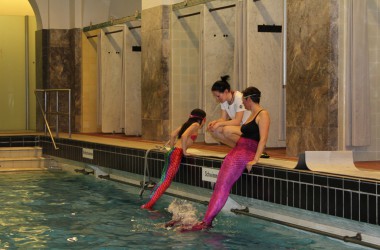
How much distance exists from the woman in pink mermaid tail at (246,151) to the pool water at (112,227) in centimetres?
26

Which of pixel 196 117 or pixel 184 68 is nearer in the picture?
pixel 196 117

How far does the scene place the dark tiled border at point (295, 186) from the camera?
569cm

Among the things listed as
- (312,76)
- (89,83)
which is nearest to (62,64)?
(89,83)

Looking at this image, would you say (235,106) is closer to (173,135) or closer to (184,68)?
(173,135)

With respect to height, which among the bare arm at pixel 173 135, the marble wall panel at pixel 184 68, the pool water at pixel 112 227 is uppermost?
the marble wall panel at pixel 184 68

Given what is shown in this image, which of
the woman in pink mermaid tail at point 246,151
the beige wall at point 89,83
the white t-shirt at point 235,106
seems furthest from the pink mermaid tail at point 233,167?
the beige wall at point 89,83

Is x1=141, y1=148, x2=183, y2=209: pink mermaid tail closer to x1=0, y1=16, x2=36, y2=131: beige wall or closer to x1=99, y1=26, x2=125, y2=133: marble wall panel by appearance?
x1=99, y1=26, x2=125, y2=133: marble wall panel

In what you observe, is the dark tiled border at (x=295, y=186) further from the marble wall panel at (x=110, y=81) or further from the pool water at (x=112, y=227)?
the marble wall panel at (x=110, y=81)

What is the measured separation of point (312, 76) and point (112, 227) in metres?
2.80

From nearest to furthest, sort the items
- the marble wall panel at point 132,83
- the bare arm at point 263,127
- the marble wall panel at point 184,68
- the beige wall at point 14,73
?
the bare arm at point 263,127, the marble wall panel at point 184,68, the marble wall panel at point 132,83, the beige wall at point 14,73

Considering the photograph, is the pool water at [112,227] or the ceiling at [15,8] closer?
the pool water at [112,227]

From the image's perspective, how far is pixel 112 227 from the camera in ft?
21.6

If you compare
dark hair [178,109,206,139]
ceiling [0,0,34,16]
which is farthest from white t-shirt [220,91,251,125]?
ceiling [0,0,34,16]

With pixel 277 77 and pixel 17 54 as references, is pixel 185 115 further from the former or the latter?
pixel 17 54
